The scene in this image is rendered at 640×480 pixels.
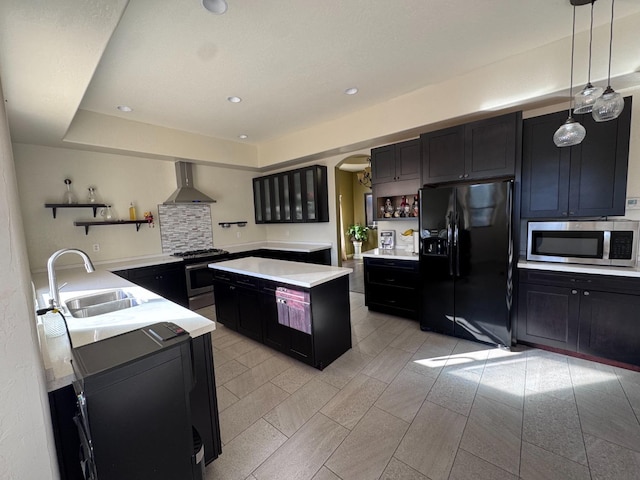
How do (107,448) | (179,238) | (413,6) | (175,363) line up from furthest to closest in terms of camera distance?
(179,238) < (413,6) < (175,363) < (107,448)

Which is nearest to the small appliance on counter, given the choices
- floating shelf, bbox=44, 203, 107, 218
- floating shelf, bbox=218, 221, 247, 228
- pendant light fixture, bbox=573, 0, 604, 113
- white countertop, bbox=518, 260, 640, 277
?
white countertop, bbox=518, 260, 640, 277

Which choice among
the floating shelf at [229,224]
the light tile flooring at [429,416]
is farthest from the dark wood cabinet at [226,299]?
the floating shelf at [229,224]

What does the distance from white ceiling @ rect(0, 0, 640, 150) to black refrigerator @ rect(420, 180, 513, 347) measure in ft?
4.15

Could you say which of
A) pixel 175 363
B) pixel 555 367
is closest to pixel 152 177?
pixel 175 363

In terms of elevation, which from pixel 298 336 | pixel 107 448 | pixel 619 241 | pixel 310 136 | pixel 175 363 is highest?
pixel 310 136

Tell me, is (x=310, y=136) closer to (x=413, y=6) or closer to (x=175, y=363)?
(x=413, y=6)

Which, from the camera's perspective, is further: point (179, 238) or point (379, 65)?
point (179, 238)

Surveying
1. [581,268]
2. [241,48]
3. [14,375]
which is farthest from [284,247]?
[14,375]

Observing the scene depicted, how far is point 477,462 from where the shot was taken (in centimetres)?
155

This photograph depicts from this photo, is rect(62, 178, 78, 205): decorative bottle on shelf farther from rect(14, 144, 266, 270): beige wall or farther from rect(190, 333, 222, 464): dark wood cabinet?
rect(190, 333, 222, 464): dark wood cabinet

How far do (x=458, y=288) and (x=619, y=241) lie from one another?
1322 millimetres

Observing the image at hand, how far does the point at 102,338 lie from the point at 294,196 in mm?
3948

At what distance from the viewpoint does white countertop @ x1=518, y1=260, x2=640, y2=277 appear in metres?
2.20

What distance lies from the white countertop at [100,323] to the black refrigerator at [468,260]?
244 cm
